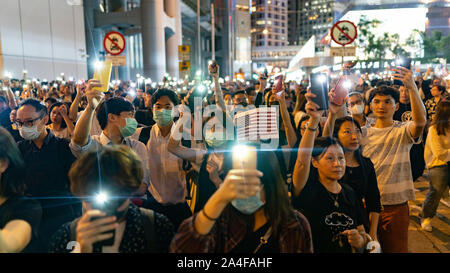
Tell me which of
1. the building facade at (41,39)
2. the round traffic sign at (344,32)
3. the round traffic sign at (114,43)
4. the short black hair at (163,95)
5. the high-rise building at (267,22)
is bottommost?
the short black hair at (163,95)

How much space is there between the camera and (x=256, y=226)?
84.0 inches

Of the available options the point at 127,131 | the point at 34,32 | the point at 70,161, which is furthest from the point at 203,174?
the point at 34,32

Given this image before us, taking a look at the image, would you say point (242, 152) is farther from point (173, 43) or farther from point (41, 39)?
point (173, 43)

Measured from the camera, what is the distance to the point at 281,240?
215cm

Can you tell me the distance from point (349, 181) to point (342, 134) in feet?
1.46

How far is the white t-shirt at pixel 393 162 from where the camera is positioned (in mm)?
3846

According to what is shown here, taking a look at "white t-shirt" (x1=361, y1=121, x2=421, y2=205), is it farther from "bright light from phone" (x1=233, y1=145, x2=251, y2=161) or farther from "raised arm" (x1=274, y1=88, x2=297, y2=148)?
"bright light from phone" (x1=233, y1=145, x2=251, y2=161)

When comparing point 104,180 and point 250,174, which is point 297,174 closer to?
point 250,174

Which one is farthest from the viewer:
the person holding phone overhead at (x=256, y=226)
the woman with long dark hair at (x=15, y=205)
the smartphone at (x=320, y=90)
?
the smartphone at (x=320, y=90)

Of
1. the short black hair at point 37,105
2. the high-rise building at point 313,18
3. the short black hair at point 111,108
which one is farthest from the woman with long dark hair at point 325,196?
the high-rise building at point 313,18

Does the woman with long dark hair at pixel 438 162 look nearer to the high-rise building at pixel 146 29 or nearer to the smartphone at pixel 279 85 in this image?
the smartphone at pixel 279 85

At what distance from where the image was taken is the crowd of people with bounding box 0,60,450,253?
2.06m

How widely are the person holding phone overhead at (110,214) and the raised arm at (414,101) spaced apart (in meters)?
2.70

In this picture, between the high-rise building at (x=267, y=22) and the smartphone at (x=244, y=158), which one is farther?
the high-rise building at (x=267, y=22)
